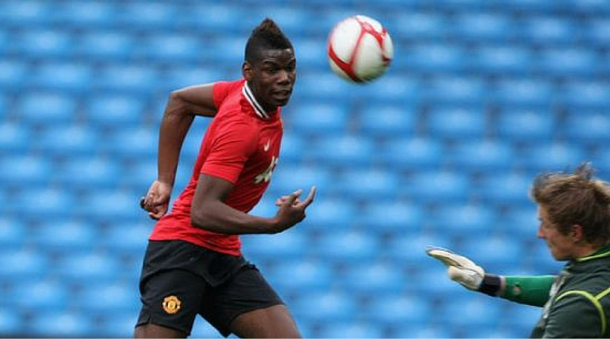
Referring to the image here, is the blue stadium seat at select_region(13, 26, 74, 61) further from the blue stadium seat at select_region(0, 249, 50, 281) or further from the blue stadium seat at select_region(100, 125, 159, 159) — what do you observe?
the blue stadium seat at select_region(0, 249, 50, 281)

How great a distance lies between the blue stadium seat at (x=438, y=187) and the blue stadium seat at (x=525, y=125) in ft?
1.73

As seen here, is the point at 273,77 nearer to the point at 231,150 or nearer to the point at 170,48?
the point at 231,150

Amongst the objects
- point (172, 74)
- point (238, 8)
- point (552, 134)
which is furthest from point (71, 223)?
point (552, 134)

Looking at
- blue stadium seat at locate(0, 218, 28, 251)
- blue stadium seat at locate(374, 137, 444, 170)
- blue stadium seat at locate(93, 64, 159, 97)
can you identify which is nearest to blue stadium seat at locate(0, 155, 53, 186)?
blue stadium seat at locate(0, 218, 28, 251)

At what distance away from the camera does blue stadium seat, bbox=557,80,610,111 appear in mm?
8164

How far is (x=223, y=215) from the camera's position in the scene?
374 cm

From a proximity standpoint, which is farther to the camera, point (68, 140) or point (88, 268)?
point (68, 140)

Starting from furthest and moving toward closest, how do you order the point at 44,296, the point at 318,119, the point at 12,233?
the point at 318,119 → the point at 12,233 → the point at 44,296

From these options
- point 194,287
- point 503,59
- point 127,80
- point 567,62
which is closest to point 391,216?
point 503,59

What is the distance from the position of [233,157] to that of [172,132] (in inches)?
22.0

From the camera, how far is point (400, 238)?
7.60 metres

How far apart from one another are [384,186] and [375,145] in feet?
1.15

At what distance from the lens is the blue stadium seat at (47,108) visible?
8.02 metres

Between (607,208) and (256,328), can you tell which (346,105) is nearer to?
(256,328)
